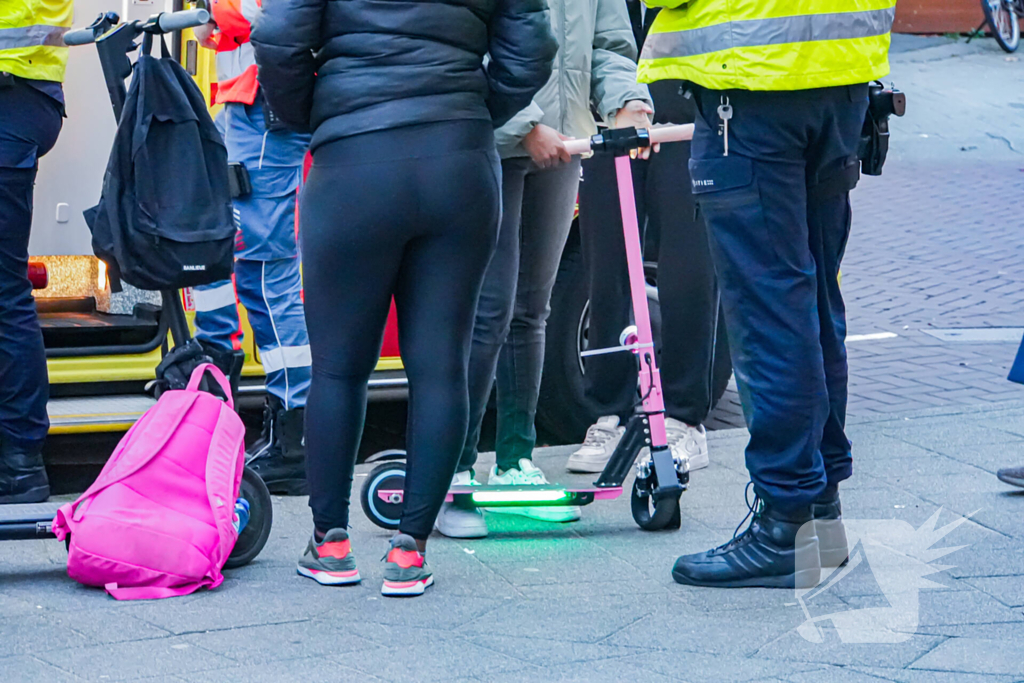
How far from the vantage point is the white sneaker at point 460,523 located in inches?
167

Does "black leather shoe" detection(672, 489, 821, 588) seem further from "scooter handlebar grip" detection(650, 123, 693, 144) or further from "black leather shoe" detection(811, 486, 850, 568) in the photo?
"scooter handlebar grip" detection(650, 123, 693, 144)

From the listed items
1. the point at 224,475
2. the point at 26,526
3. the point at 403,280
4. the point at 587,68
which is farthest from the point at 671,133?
the point at 26,526


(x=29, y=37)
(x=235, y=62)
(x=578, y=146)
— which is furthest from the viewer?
(x=235, y=62)

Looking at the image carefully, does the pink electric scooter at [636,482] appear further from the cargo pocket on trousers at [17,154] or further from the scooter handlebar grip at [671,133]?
the cargo pocket on trousers at [17,154]

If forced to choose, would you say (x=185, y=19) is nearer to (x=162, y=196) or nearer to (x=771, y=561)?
(x=162, y=196)

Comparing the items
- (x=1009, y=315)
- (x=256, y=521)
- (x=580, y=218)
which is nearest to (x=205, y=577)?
(x=256, y=521)

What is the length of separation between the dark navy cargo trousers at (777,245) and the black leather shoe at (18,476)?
2273mm

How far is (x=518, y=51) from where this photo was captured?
3516 mm

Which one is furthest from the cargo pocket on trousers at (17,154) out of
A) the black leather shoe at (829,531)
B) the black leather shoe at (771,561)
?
the black leather shoe at (829,531)

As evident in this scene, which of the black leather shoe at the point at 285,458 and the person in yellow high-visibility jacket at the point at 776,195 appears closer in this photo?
the person in yellow high-visibility jacket at the point at 776,195

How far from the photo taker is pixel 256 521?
3924 millimetres

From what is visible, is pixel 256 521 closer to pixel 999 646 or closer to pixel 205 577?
pixel 205 577

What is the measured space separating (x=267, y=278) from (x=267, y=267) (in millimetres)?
36

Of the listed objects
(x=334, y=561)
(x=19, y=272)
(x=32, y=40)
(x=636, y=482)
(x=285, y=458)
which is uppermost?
(x=32, y=40)
